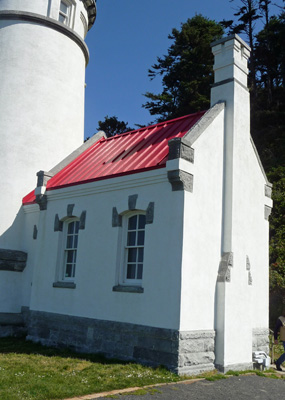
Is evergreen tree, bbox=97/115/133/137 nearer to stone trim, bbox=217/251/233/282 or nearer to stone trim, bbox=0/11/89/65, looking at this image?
stone trim, bbox=0/11/89/65

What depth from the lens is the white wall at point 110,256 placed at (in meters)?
9.73

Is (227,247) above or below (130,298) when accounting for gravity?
above

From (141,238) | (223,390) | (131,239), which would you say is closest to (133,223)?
(131,239)

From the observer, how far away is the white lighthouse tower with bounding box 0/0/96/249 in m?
15.7

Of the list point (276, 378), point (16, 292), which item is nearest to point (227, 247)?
point (276, 378)

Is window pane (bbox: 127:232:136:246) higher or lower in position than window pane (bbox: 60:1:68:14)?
lower

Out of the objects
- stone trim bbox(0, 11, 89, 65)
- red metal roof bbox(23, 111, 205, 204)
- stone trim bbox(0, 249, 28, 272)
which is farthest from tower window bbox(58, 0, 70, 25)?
stone trim bbox(0, 249, 28, 272)

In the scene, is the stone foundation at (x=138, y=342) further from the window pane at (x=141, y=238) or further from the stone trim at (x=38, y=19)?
the stone trim at (x=38, y=19)

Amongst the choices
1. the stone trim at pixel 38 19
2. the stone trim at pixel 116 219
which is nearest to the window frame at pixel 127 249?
the stone trim at pixel 116 219

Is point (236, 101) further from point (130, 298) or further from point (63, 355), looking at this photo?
point (63, 355)

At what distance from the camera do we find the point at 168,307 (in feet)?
31.2

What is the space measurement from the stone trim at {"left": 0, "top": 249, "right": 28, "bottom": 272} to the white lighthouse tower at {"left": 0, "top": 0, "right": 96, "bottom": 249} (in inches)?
19.7

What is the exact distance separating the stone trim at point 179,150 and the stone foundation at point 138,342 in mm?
3948

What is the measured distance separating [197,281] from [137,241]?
1.95 m
